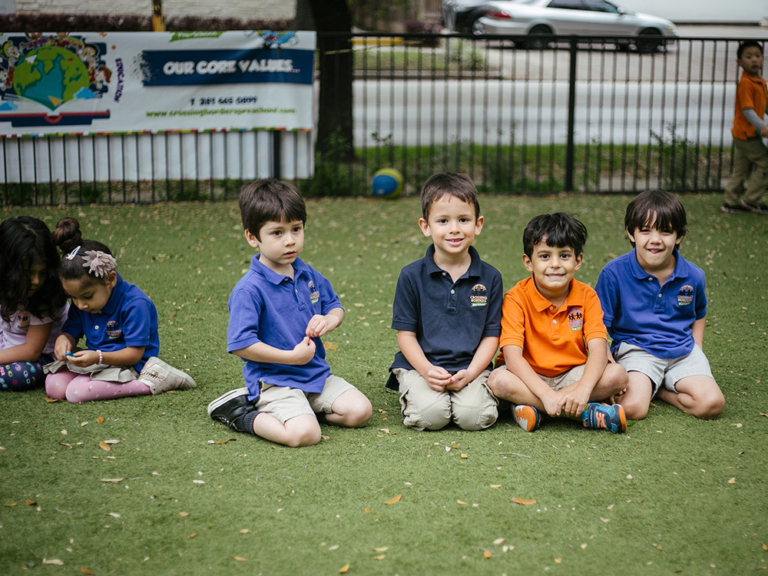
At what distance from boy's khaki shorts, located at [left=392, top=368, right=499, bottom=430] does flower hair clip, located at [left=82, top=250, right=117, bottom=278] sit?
1.45 m

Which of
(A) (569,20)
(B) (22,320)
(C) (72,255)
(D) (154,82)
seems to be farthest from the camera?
(A) (569,20)

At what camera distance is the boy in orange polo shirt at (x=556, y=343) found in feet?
10.5

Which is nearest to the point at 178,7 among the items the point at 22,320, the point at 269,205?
the point at 22,320

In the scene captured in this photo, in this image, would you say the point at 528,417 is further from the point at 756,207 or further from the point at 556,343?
the point at 756,207

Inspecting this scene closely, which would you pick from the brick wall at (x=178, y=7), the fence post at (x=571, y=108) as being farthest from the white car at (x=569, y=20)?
the fence post at (x=571, y=108)

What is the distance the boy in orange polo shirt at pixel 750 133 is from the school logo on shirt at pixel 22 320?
6.62m

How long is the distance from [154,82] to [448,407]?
19.2 feet

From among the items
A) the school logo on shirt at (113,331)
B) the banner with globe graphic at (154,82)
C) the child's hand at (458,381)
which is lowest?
the child's hand at (458,381)

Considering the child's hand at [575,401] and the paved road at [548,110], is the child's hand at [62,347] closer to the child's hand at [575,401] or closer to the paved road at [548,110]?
the child's hand at [575,401]

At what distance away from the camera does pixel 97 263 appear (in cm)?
335

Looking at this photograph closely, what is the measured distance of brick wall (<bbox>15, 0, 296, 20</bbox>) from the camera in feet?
61.9

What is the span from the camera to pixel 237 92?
317 inches

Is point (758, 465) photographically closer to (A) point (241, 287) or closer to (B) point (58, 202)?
(A) point (241, 287)

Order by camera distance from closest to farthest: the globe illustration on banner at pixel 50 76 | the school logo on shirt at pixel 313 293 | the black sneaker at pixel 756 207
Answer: the school logo on shirt at pixel 313 293 → the globe illustration on banner at pixel 50 76 → the black sneaker at pixel 756 207
